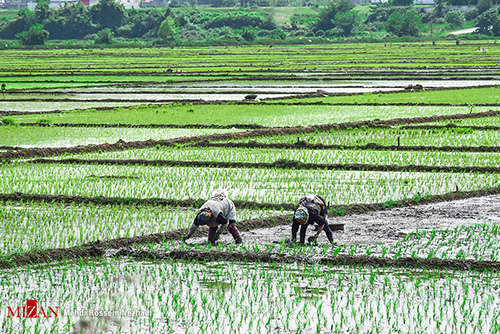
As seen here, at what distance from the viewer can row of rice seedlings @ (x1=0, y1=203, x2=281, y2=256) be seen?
22.7ft

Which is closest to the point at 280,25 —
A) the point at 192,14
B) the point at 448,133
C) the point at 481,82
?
the point at 192,14

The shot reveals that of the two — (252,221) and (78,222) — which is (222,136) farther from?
(252,221)

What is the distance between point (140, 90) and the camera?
2789 cm

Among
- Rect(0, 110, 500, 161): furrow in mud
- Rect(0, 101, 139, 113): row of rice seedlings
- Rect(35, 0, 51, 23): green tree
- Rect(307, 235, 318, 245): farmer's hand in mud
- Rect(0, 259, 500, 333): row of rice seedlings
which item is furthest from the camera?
Rect(35, 0, 51, 23): green tree

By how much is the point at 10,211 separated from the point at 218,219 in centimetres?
305

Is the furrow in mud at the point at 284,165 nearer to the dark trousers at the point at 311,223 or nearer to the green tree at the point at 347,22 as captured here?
the dark trousers at the point at 311,223

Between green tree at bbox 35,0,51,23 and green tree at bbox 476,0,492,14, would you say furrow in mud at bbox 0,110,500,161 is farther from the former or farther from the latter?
green tree at bbox 35,0,51,23

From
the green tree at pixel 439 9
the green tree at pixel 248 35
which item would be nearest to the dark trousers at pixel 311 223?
the green tree at pixel 248 35

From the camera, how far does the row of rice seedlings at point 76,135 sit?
1427 cm

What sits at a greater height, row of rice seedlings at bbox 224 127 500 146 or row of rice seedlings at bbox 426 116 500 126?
row of rice seedlings at bbox 224 127 500 146

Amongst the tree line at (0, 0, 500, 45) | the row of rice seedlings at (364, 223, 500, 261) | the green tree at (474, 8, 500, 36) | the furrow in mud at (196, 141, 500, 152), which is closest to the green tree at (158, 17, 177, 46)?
the tree line at (0, 0, 500, 45)

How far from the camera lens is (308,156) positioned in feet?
40.5

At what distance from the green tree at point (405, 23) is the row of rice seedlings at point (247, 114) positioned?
6100 centimetres

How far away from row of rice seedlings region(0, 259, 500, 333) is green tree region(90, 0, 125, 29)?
93261 mm
